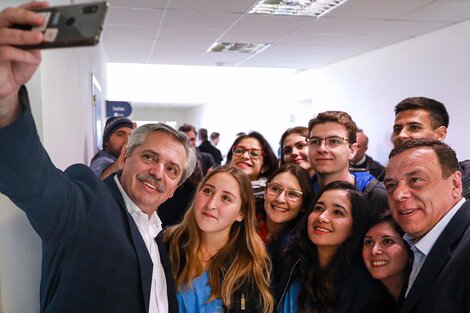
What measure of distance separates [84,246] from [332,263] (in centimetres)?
106

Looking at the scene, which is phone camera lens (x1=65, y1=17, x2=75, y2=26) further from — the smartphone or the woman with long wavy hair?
the woman with long wavy hair

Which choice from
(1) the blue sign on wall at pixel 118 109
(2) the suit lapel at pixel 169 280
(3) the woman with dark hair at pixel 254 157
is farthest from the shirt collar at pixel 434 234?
(1) the blue sign on wall at pixel 118 109

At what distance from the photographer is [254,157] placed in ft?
9.62

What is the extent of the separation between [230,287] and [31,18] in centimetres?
129

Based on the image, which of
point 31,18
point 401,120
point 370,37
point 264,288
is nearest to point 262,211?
point 264,288

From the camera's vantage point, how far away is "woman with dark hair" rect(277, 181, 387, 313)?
166 cm

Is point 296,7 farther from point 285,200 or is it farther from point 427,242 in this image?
point 427,242

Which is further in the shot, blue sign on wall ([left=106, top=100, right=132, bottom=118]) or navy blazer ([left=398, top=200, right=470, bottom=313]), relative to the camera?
blue sign on wall ([left=106, top=100, right=132, bottom=118])

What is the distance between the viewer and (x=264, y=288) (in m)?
1.70

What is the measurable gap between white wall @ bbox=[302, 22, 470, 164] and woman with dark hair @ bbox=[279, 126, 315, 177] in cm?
274

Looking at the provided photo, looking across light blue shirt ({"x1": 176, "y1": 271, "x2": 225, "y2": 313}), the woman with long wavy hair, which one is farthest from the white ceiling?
light blue shirt ({"x1": 176, "y1": 271, "x2": 225, "y2": 313})

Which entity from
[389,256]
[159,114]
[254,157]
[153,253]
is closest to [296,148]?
[254,157]

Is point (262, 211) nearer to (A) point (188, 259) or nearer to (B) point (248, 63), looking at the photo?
(A) point (188, 259)

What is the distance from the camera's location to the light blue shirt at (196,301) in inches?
64.7
